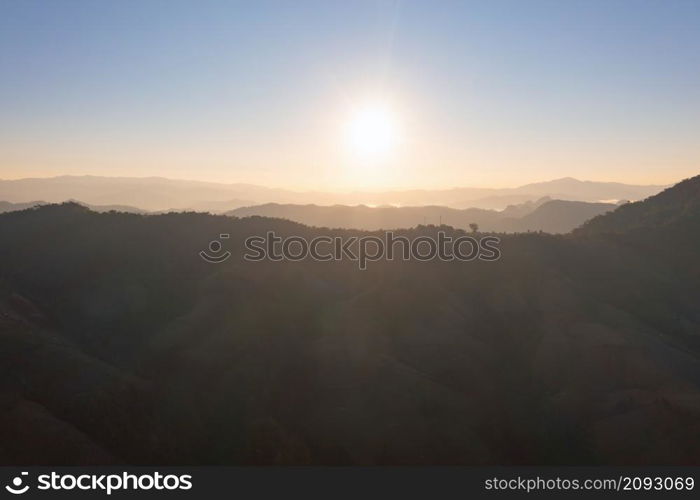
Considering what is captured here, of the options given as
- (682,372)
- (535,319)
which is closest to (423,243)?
(535,319)

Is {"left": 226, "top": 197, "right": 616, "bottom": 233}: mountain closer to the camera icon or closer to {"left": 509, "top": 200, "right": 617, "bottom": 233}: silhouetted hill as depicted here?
{"left": 509, "top": 200, "right": 617, "bottom": 233}: silhouetted hill

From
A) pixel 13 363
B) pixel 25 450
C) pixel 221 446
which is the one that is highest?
pixel 13 363

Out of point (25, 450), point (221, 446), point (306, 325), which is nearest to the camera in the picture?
point (25, 450)

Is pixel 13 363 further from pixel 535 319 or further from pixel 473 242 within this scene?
pixel 473 242

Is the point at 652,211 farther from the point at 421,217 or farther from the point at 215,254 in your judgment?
the point at 421,217

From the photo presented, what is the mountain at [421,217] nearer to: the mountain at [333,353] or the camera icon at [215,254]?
the camera icon at [215,254]

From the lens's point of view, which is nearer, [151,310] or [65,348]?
[65,348]

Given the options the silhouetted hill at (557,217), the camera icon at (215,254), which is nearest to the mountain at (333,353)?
the camera icon at (215,254)
